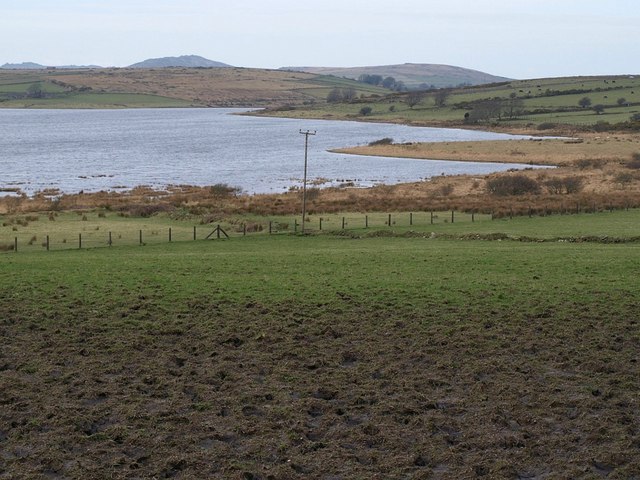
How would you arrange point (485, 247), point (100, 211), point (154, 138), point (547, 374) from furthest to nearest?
point (154, 138) → point (100, 211) → point (485, 247) → point (547, 374)

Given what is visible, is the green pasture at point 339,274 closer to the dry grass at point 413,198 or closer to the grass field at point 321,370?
the grass field at point 321,370

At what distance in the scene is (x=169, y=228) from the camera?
146ft

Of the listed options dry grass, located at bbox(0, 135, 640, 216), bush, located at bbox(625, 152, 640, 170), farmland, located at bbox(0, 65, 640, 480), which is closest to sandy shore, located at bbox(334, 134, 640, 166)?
bush, located at bbox(625, 152, 640, 170)

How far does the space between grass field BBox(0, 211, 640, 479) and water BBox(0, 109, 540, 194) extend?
52.7m

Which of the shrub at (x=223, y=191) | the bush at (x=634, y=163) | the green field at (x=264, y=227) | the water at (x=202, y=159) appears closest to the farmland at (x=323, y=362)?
the green field at (x=264, y=227)

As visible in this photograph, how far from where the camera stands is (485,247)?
34875mm

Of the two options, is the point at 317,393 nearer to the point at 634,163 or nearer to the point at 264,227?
the point at 264,227

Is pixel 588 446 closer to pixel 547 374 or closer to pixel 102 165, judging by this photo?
pixel 547 374

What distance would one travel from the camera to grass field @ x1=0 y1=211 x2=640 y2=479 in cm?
1300

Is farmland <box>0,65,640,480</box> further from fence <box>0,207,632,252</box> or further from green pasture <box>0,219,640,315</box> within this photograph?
fence <box>0,207,632,252</box>

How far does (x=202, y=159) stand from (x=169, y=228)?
7328cm

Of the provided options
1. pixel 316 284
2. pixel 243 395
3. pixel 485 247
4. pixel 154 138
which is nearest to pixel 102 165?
pixel 154 138

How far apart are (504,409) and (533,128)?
154931 millimetres

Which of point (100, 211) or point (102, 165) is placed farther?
point (102, 165)
